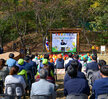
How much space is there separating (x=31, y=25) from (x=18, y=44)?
305 cm

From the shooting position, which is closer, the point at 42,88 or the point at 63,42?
the point at 42,88

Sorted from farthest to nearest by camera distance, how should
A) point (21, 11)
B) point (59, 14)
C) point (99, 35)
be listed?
1. point (99, 35)
2. point (59, 14)
3. point (21, 11)

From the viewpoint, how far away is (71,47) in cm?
1766

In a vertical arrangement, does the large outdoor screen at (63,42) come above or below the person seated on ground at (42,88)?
above

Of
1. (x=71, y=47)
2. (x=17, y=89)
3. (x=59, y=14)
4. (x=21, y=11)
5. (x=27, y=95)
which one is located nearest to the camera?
(x=17, y=89)

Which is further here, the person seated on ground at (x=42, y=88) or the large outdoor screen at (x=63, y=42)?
the large outdoor screen at (x=63, y=42)

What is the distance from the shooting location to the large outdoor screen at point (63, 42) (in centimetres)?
1752

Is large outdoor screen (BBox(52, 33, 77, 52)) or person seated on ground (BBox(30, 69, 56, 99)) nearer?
person seated on ground (BBox(30, 69, 56, 99))

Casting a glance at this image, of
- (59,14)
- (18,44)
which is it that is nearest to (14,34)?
(18,44)

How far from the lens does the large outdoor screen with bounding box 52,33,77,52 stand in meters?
17.5

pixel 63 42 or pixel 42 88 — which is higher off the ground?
pixel 63 42

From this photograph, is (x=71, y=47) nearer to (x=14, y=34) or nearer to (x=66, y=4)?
(x=66, y=4)

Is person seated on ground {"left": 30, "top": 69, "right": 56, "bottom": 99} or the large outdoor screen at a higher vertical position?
the large outdoor screen

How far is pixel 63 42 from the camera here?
1755 centimetres
